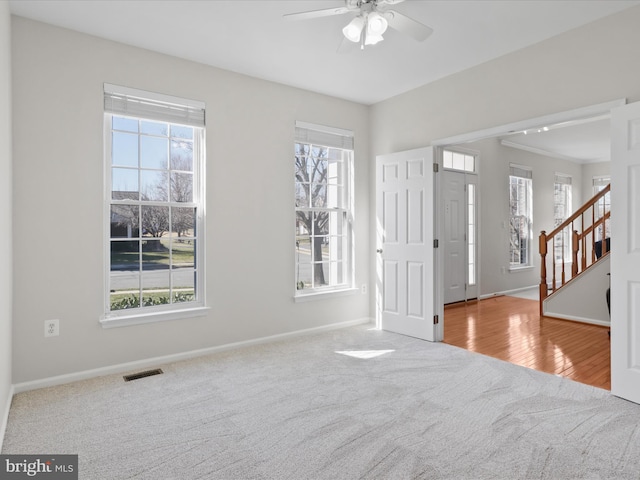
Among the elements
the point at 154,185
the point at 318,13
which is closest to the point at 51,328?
the point at 154,185

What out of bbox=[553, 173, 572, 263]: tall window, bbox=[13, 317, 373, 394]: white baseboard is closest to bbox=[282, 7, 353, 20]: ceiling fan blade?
bbox=[13, 317, 373, 394]: white baseboard

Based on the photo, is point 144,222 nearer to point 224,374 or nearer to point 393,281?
point 224,374

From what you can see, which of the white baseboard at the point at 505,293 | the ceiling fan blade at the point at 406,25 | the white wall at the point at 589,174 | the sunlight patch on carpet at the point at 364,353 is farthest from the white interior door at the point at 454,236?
the white wall at the point at 589,174

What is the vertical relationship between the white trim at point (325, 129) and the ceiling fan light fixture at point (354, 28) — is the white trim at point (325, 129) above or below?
below

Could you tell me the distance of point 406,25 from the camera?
8.25ft

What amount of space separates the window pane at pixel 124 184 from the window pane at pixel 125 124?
0.35 meters

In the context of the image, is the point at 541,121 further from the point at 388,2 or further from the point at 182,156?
the point at 182,156

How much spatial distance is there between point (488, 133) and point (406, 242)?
1381mm

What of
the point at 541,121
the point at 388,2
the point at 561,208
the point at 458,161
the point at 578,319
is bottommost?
the point at 578,319

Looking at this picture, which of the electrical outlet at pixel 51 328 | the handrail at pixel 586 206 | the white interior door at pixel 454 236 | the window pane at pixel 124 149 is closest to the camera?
the electrical outlet at pixel 51 328

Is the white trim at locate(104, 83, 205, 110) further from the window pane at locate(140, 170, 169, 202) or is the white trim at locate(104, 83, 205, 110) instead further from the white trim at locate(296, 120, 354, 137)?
the white trim at locate(296, 120, 354, 137)

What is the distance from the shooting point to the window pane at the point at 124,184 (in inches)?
132

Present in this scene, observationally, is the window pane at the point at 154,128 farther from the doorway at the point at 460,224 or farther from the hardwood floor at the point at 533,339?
the doorway at the point at 460,224

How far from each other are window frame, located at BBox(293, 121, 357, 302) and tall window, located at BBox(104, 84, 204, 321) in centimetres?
Result: 109
